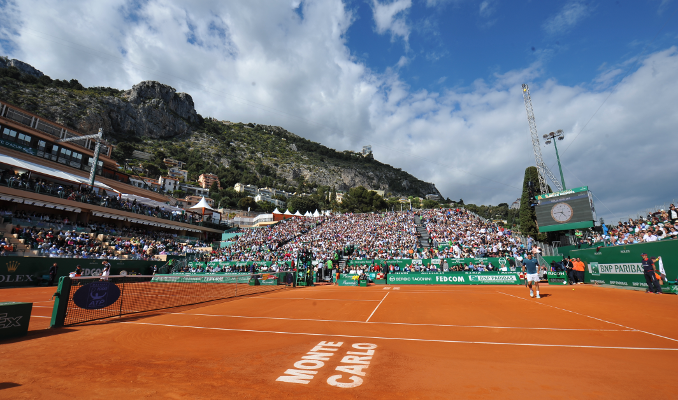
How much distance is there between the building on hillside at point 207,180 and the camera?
125 m

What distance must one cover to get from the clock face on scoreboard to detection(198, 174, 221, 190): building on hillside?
394 feet

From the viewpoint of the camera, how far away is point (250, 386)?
4.17 meters

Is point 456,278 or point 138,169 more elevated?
point 138,169

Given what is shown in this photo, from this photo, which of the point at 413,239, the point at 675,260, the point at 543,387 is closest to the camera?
the point at 543,387

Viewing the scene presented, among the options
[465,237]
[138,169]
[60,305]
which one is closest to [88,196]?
[60,305]

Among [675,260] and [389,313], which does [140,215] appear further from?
[675,260]

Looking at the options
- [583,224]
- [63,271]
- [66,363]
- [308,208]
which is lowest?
[66,363]

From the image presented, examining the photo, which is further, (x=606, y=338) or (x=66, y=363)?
(x=606, y=338)

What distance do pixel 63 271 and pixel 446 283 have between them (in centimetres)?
2967

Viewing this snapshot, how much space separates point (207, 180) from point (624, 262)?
133m

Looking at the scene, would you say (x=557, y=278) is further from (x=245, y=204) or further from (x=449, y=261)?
(x=245, y=204)

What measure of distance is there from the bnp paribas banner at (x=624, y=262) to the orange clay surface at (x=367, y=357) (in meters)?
5.93

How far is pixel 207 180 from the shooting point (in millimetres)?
127625

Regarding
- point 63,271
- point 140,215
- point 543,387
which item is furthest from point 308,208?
point 543,387
